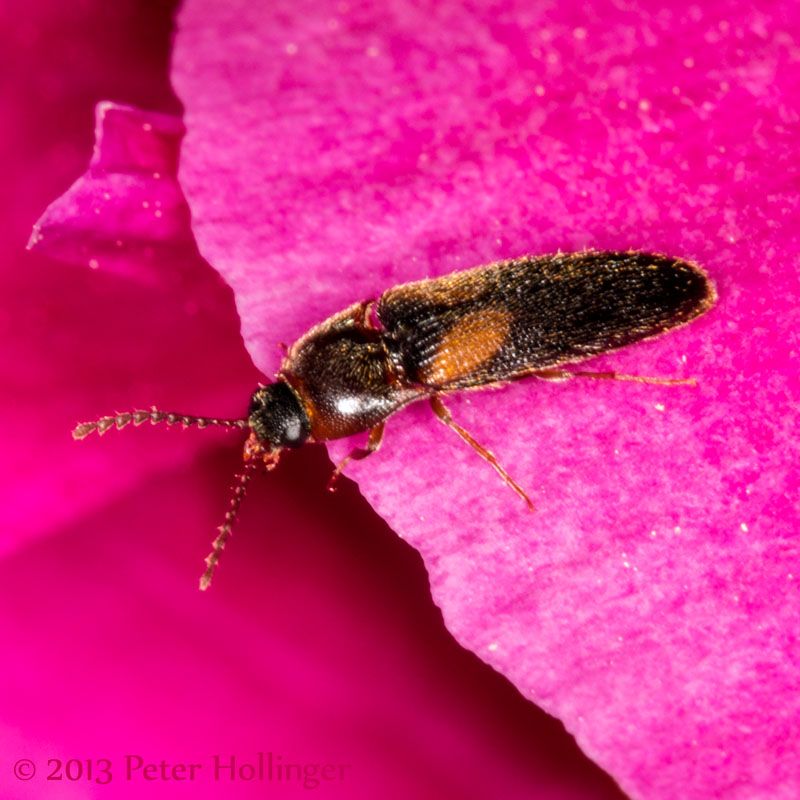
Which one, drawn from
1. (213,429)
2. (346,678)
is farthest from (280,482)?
(346,678)

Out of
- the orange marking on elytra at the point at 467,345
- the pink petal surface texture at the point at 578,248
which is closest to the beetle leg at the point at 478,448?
the pink petal surface texture at the point at 578,248

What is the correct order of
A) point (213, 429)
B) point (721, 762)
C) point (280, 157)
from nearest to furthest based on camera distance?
point (721, 762) → point (280, 157) → point (213, 429)

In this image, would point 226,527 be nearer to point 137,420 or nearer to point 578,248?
point 137,420

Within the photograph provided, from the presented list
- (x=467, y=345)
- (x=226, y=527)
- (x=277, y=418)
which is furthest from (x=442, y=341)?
(x=226, y=527)

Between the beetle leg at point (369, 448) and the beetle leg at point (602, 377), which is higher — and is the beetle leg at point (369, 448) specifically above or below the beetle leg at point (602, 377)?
below

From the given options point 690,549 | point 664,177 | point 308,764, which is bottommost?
point 308,764

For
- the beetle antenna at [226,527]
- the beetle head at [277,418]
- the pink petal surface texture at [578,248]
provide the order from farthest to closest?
the beetle head at [277,418] < the beetle antenna at [226,527] < the pink petal surface texture at [578,248]

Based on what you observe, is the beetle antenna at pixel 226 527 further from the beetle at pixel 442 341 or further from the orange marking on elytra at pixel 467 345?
the orange marking on elytra at pixel 467 345

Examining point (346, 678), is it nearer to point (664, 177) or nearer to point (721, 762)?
point (721, 762)
